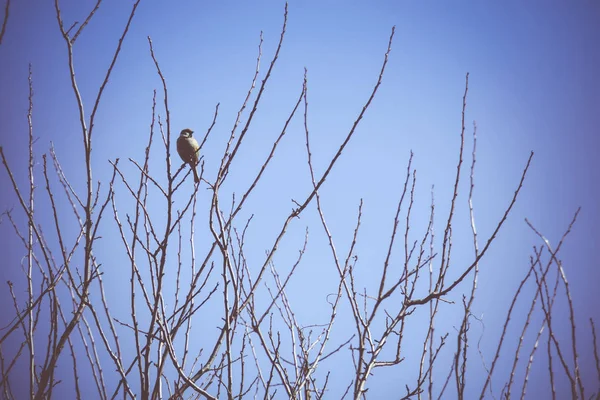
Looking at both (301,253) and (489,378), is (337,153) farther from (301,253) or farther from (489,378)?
(489,378)

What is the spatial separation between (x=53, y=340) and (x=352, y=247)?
1.50 meters

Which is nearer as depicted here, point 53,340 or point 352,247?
point 53,340

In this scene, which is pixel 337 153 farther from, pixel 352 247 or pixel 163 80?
pixel 163 80

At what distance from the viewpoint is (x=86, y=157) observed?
1.55 m

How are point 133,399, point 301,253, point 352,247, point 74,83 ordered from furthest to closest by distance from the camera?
point 301,253, point 352,247, point 133,399, point 74,83

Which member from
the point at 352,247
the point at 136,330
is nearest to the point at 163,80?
the point at 136,330

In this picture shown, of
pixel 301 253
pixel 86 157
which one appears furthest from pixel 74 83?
pixel 301 253

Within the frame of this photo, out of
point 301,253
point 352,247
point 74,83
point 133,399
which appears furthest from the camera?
point 301,253

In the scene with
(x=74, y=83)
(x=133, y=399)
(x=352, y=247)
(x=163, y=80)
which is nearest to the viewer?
(x=74, y=83)

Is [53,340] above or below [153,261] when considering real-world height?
below

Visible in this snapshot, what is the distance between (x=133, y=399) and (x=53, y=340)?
518 millimetres

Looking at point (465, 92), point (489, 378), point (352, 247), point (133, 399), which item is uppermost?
point (465, 92)

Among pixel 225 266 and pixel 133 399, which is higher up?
pixel 225 266

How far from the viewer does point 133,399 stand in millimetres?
1871
